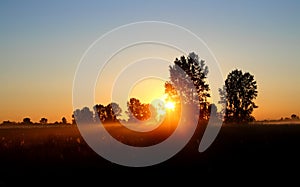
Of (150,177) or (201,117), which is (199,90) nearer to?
(201,117)

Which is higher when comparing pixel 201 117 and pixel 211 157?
pixel 201 117

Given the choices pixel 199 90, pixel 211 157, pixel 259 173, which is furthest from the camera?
→ pixel 199 90

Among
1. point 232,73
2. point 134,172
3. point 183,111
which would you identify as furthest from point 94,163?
point 232,73

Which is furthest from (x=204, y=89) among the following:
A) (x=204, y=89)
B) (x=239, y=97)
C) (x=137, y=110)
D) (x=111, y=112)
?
(x=111, y=112)

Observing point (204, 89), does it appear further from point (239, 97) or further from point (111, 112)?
point (111, 112)

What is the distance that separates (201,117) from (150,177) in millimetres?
40460

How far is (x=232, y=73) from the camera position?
250 ft

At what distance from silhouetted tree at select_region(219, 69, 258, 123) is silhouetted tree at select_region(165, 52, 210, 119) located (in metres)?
17.4

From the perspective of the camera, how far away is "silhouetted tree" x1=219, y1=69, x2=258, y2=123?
2846 inches

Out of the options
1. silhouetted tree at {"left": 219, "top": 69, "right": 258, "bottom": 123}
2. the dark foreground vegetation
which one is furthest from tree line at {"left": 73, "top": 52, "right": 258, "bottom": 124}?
the dark foreground vegetation

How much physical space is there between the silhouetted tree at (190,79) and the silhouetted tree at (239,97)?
17.4 metres

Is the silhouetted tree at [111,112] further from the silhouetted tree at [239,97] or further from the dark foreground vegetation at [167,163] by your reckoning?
the dark foreground vegetation at [167,163]

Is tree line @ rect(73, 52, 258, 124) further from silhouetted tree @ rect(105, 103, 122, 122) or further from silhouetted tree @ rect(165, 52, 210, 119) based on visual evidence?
silhouetted tree @ rect(105, 103, 122, 122)

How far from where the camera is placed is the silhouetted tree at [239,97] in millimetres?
72294
